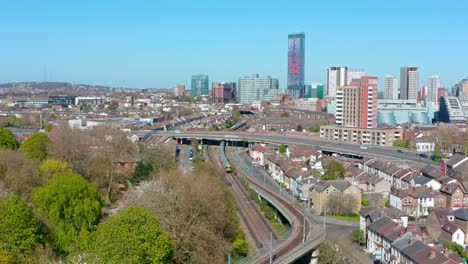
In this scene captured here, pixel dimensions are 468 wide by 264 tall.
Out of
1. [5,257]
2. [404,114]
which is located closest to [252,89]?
[404,114]

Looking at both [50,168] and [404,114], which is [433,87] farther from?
[50,168]

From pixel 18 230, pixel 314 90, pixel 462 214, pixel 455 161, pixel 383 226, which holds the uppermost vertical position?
pixel 314 90

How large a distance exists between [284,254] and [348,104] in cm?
2363

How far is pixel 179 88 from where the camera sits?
304 ft

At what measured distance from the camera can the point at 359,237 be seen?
1309 centimetres

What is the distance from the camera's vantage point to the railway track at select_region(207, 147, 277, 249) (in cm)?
1370

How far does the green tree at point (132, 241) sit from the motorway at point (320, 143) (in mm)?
17118

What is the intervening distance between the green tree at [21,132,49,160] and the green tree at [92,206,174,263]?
344 inches

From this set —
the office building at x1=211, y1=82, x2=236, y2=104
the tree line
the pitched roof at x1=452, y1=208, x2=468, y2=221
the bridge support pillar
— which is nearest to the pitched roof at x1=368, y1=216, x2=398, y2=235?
the bridge support pillar

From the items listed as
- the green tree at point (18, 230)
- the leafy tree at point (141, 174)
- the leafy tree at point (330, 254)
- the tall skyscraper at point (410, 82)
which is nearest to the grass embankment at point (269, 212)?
the leafy tree at point (330, 254)

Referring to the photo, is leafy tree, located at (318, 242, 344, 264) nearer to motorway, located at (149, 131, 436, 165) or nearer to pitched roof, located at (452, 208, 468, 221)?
pitched roof, located at (452, 208, 468, 221)

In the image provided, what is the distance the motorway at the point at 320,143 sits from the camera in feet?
82.7

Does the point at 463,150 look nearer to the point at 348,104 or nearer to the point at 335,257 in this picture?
the point at 348,104

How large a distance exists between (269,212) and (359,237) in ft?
11.8
